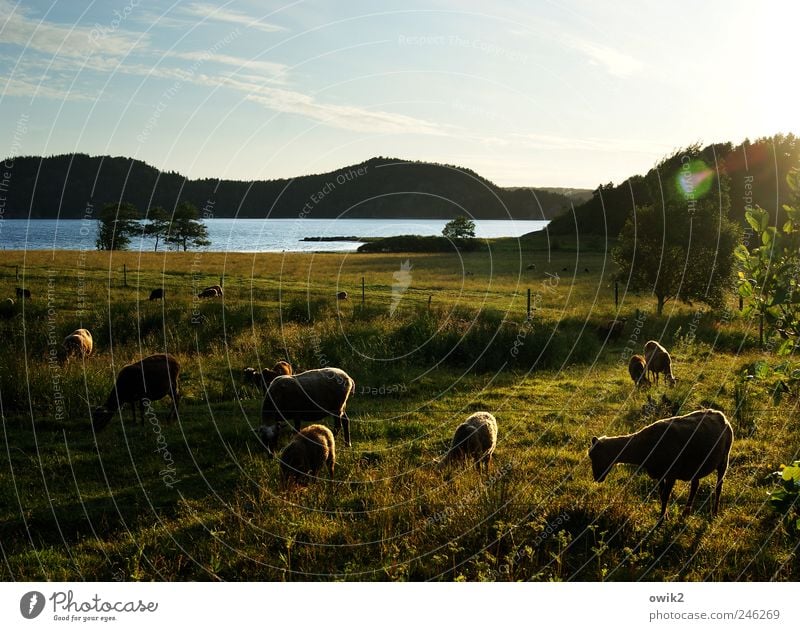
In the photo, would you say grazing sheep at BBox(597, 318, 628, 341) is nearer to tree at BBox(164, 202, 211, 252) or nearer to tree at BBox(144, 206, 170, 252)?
tree at BBox(164, 202, 211, 252)

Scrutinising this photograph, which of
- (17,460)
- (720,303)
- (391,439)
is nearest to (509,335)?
(391,439)

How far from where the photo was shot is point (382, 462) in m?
11.4

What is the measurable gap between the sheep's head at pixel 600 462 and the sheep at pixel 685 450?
0.49 feet

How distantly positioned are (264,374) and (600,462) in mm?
10932

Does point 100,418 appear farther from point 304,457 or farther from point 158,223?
point 158,223

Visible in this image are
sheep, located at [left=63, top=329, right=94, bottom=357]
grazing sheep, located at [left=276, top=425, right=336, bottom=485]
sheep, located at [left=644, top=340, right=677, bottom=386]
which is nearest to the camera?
grazing sheep, located at [left=276, top=425, right=336, bottom=485]

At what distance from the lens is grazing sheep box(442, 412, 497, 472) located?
1092 cm

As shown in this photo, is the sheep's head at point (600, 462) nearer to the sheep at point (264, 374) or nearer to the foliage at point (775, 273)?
the foliage at point (775, 273)

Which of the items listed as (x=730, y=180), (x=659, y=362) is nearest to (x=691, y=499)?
(x=659, y=362)

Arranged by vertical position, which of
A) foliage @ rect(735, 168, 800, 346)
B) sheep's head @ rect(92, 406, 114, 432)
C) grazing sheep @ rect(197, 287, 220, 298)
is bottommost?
sheep's head @ rect(92, 406, 114, 432)

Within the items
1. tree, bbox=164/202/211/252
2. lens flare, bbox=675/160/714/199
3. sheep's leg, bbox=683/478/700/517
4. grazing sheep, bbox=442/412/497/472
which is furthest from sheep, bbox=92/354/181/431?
tree, bbox=164/202/211/252

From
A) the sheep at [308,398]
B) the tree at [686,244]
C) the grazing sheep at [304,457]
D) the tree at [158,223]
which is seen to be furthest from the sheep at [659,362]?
the tree at [158,223]

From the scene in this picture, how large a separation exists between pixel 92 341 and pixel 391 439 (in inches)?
560

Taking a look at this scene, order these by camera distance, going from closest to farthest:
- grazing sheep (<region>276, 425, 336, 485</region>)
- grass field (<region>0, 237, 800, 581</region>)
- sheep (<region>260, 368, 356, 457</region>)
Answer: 1. grass field (<region>0, 237, 800, 581</region>)
2. grazing sheep (<region>276, 425, 336, 485</region>)
3. sheep (<region>260, 368, 356, 457</region>)
